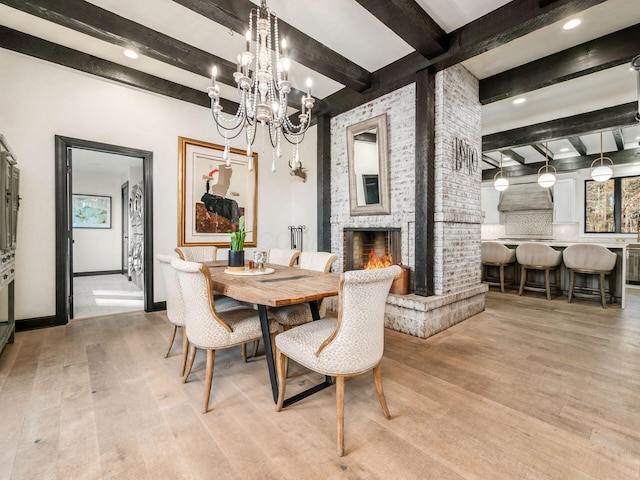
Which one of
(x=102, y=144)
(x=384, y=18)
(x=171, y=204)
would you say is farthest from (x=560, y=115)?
(x=102, y=144)

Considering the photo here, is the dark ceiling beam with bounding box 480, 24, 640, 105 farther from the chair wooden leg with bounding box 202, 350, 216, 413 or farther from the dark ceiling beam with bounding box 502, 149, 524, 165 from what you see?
the chair wooden leg with bounding box 202, 350, 216, 413

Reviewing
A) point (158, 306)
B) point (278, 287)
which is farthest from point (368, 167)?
point (158, 306)

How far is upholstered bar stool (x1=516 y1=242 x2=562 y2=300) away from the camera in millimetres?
4684

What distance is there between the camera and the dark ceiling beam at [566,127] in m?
4.45

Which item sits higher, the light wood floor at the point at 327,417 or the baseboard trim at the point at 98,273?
the baseboard trim at the point at 98,273

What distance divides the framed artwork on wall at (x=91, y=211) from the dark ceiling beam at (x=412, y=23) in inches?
300

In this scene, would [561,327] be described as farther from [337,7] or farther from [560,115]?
[337,7]

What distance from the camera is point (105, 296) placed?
15.9ft

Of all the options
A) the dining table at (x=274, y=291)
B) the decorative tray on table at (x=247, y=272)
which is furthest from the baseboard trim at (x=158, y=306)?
the dining table at (x=274, y=291)

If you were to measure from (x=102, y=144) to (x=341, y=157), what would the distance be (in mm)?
3097

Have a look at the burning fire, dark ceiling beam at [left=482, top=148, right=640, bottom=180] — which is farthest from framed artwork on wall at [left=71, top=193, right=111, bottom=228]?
dark ceiling beam at [left=482, top=148, right=640, bottom=180]

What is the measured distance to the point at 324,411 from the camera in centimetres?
181

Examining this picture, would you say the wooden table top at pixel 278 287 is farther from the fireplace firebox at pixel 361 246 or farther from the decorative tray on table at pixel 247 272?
the fireplace firebox at pixel 361 246

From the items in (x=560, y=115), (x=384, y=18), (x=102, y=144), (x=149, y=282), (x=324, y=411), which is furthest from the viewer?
(x=560, y=115)
